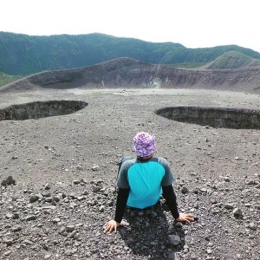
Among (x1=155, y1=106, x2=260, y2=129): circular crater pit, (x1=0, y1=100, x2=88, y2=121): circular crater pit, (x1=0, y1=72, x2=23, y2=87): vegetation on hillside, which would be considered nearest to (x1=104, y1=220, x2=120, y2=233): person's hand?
(x1=155, y1=106, x2=260, y2=129): circular crater pit

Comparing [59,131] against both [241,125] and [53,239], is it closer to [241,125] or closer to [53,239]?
[53,239]

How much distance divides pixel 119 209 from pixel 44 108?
2202 cm

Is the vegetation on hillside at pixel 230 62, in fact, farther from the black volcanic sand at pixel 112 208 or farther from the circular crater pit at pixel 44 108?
the black volcanic sand at pixel 112 208

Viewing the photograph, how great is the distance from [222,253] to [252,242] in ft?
1.91

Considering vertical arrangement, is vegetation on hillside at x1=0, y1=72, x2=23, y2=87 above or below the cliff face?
below

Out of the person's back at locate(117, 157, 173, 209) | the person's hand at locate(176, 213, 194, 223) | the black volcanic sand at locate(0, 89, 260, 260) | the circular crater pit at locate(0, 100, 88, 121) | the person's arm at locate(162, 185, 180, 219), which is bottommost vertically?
the circular crater pit at locate(0, 100, 88, 121)

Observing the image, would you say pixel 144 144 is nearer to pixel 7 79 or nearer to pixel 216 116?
pixel 216 116

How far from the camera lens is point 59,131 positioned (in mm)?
12930

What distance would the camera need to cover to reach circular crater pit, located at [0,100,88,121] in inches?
901

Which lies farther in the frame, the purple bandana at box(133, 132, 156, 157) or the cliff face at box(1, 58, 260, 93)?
the cliff face at box(1, 58, 260, 93)

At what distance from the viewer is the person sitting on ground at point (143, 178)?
438 cm

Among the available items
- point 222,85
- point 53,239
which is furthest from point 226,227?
point 222,85

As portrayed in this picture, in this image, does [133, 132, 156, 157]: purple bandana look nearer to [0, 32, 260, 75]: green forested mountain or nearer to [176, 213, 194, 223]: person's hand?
[176, 213, 194, 223]: person's hand

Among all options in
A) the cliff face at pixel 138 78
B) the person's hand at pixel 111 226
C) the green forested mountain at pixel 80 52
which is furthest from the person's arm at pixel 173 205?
the green forested mountain at pixel 80 52
